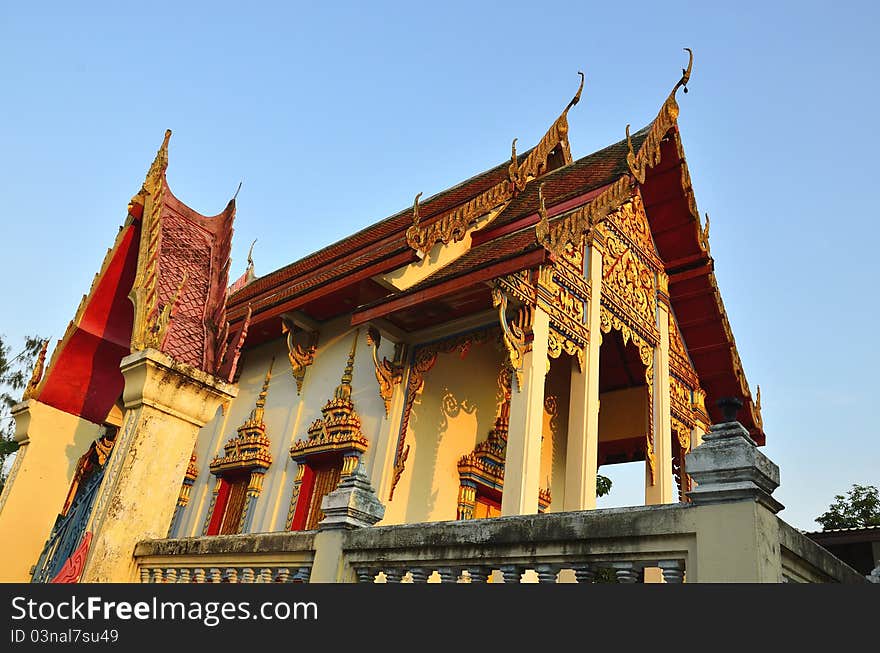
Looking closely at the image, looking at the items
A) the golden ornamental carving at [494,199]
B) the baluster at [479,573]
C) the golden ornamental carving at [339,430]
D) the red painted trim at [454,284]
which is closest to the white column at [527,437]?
the red painted trim at [454,284]

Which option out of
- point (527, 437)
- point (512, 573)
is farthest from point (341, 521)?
point (527, 437)

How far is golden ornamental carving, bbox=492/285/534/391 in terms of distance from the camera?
634 cm

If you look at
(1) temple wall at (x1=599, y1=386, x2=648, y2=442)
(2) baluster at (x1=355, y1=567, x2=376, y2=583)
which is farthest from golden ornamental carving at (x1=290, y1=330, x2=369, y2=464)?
(2) baluster at (x1=355, y1=567, x2=376, y2=583)

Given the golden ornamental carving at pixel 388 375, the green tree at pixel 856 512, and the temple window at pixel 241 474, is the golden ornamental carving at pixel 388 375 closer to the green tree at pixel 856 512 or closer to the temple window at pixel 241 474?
the temple window at pixel 241 474

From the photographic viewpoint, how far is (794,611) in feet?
7.27

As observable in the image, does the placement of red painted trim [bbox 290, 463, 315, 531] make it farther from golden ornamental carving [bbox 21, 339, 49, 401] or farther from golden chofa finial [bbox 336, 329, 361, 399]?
golden ornamental carving [bbox 21, 339, 49, 401]

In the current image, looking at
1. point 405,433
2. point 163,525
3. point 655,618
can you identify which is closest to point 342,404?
point 405,433

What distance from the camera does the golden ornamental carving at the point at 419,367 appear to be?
7381 millimetres

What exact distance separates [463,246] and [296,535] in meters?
4.27

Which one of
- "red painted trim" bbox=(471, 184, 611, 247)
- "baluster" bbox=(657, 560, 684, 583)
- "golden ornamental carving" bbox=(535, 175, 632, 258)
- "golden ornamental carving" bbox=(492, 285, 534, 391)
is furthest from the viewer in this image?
"red painted trim" bbox=(471, 184, 611, 247)

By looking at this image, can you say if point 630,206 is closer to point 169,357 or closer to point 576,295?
point 576,295

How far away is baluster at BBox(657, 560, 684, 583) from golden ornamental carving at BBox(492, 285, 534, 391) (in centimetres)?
365

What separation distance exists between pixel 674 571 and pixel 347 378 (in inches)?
248

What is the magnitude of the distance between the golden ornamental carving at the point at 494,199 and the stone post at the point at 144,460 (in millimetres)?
3251
